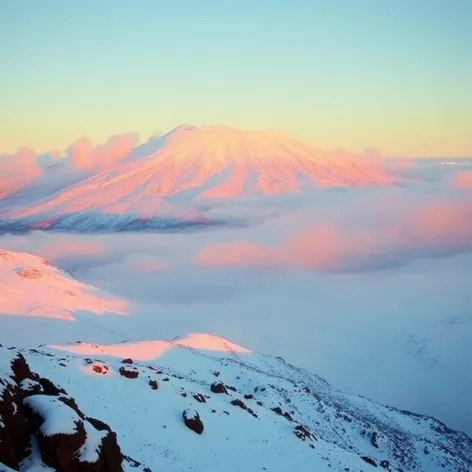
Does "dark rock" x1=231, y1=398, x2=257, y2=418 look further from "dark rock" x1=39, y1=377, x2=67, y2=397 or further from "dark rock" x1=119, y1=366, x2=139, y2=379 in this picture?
"dark rock" x1=39, y1=377, x2=67, y2=397

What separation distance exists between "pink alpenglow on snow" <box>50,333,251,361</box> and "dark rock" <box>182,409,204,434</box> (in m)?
19.8

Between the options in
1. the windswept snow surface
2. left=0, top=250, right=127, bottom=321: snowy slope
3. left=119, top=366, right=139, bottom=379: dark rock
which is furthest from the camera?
left=0, top=250, right=127, bottom=321: snowy slope

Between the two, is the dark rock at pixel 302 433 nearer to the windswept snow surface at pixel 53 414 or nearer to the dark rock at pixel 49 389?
the dark rock at pixel 49 389

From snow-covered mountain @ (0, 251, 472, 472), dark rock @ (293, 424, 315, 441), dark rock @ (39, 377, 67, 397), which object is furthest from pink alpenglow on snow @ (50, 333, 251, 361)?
dark rock @ (39, 377, 67, 397)

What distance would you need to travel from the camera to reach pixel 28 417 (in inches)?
625

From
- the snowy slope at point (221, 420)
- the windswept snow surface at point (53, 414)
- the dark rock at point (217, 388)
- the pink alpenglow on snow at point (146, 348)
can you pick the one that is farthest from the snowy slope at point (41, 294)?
the windswept snow surface at point (53, 414)

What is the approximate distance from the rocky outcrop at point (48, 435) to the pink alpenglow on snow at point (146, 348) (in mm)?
31526

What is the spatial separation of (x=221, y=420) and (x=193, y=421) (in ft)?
12.5

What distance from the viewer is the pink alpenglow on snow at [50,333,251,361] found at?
47.7m

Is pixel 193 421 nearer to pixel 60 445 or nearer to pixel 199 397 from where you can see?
pixel 199 397

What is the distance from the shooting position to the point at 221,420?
3325cm

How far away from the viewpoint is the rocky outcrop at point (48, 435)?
1443 centimetres

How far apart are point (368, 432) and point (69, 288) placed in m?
83.5

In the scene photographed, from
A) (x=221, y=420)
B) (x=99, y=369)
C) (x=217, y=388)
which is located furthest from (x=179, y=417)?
(x=217, y=388)
